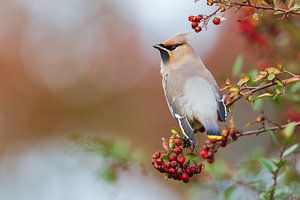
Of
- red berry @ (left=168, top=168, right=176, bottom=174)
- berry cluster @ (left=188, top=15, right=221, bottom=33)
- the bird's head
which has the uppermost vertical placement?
the bird's head

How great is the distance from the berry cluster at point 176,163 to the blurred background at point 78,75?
11.1 feet

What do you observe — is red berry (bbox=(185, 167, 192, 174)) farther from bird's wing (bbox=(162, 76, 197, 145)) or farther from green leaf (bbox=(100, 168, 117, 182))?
green leaf (bbox=(100, 168, 117, 182))

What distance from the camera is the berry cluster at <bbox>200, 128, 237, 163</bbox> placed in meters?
2.12

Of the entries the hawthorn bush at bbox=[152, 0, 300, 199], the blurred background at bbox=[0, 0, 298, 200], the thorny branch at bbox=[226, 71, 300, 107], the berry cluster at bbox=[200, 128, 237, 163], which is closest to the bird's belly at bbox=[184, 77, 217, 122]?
the hawthorn bush at bbox=[152, 0, 300, 199]

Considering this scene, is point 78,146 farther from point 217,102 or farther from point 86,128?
point 86,128

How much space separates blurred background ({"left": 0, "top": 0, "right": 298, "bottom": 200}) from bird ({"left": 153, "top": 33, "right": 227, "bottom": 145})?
2.50m

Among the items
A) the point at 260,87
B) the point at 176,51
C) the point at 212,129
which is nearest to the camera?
the point at 260,87

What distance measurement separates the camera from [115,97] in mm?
7004

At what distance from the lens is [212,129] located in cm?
251

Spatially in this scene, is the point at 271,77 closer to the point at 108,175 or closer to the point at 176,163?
the point at 176,163

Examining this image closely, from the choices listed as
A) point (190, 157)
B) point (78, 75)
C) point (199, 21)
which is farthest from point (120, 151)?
point (78, 75)

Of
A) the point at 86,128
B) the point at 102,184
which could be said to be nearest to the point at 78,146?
the point at 102,184

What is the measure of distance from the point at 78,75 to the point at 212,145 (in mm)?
5420

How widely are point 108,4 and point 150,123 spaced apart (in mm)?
1591
